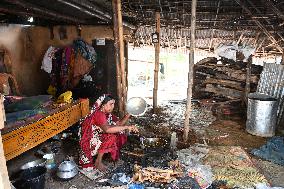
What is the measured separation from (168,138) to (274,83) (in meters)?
4.65

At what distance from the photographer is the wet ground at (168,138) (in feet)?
17.5

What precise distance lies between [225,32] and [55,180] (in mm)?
9354

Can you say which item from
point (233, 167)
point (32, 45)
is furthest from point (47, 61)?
point (233, 167)

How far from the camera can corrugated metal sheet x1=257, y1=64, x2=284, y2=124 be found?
8.66 metres

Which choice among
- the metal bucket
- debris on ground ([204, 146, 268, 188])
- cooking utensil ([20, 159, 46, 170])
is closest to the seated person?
cooking utensil ([20, 159, 46, 170])

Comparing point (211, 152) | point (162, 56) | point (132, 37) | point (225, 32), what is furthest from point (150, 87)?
point (211, 152)

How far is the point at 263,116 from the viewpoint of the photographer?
7816 millimetres

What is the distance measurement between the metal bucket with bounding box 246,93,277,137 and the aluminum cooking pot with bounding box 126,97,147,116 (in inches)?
148

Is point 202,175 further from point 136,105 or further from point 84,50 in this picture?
point 84,50

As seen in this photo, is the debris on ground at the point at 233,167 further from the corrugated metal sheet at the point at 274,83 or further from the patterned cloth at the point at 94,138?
the corrugated metal sheet at the point at 274,83

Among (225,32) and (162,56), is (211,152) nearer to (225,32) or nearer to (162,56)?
(225,32)

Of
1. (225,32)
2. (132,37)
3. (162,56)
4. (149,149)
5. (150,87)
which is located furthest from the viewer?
(162,56)

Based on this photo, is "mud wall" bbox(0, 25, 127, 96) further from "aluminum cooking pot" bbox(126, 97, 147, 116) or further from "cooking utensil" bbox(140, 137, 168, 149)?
"cooking utensil" bbox(140, 137, 168, 149)

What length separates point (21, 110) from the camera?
5.26m
